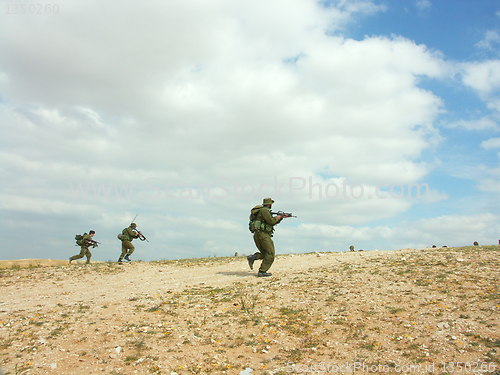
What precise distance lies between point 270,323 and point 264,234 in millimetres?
5388

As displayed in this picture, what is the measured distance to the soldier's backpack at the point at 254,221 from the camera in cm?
1430

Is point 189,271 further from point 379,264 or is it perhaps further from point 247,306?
point 379,264

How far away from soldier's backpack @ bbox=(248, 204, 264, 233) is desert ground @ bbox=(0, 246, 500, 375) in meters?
1.87

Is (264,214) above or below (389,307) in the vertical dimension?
Answer: above

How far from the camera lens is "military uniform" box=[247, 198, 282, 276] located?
14195mm

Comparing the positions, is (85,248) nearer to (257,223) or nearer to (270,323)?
(257,223)

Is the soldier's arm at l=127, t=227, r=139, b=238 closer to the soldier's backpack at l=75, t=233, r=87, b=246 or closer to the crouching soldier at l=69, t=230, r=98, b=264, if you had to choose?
the crouching soldier at l=69, t=230, r=98, b=264

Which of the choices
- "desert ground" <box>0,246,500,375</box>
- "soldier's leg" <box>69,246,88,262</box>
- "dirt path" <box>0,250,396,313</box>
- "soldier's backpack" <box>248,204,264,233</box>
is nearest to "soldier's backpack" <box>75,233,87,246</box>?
"soldier's leg" <box>69,246,88,262</box>

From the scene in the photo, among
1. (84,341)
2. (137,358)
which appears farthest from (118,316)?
(137,358)

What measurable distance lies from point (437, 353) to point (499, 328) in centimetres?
180

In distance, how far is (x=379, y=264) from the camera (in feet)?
48.7

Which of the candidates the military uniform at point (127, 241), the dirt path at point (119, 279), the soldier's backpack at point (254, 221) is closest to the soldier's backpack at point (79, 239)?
the military uniform at point (127, 241)

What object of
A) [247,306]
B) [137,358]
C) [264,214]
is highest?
[264,214]

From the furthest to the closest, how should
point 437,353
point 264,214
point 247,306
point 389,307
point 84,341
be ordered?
point 264,214 → point 247,306 → point 389,307 → point 84,341 → point 437,353
